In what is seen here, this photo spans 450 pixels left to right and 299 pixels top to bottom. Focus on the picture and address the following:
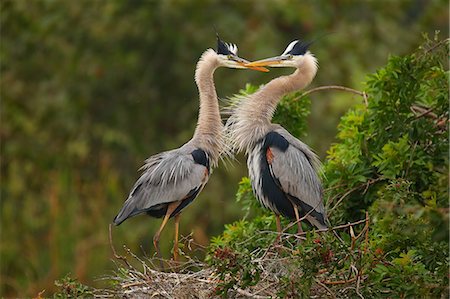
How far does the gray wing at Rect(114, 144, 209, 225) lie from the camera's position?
6520 millimetres

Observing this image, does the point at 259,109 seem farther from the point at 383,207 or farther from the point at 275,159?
the point at 383,207

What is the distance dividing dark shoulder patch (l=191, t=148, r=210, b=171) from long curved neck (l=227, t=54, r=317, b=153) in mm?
269

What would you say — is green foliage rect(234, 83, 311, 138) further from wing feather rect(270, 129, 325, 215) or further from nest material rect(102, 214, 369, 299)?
nest material rect(102, 214, 369, 299)

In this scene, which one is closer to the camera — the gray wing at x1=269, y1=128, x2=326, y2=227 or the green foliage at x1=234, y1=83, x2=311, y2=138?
the gray wing at x1=269, y1=128, x2=326, y2=227

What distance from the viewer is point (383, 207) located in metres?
4.58

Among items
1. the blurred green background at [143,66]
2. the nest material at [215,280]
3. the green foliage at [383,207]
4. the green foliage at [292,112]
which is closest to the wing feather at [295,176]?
the green foliage at [383,207]

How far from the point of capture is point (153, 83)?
15500 mm

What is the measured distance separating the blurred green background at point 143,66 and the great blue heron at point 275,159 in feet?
21.7

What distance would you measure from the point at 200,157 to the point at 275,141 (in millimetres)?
462

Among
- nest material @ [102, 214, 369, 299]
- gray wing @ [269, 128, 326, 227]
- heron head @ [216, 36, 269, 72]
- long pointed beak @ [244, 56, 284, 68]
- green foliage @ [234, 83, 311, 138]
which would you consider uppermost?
heron head @ [216, 36, 269, 72]

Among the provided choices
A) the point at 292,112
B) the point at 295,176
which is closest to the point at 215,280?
the point at 295,176

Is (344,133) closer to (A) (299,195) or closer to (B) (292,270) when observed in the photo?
(A) (299,195)

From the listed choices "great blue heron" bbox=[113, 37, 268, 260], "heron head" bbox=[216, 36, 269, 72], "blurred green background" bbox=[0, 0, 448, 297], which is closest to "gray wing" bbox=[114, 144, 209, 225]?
"great blue heron" bbox=[113, 37, 268, 260]

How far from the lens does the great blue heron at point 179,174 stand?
6535 millimetres
